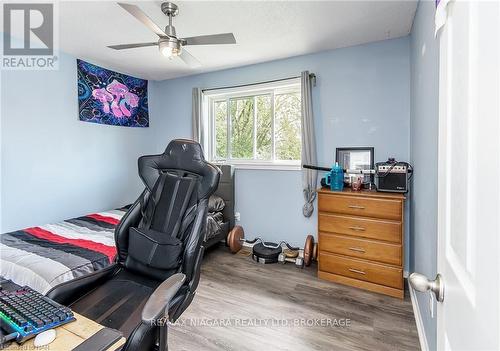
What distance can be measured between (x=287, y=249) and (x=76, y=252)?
2267mm

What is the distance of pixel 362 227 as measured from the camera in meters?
2.39

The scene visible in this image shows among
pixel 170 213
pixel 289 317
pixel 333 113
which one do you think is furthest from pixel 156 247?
pixel 333 113

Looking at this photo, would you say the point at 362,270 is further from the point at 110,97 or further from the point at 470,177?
the point at 110,97

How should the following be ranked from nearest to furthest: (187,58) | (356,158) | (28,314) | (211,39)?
(28,314)
(211,39)
(187,58)
(356,158)

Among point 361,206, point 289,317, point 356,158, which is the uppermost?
point 356,158

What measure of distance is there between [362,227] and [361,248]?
204 millimetres

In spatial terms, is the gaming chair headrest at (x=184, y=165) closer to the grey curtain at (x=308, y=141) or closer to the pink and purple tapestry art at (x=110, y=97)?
the grey curtain at (x=308, y=141)

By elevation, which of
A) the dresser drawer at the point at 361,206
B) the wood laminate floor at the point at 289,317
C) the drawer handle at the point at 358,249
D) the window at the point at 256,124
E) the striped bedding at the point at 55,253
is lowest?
the wood laminate floor at the point at 289,317

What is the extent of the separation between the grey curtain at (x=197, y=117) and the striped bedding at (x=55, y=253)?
173cm

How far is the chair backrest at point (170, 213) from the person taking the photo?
4.78 feet

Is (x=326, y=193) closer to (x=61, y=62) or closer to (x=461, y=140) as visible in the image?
(x=461, y=140)

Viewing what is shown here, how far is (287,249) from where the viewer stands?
3.22 metres

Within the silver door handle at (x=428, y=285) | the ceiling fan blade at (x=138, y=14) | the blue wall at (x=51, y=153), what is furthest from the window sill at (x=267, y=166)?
the silver door handle at (x=428, y=285)

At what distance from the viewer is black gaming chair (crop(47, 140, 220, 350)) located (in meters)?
1.25
